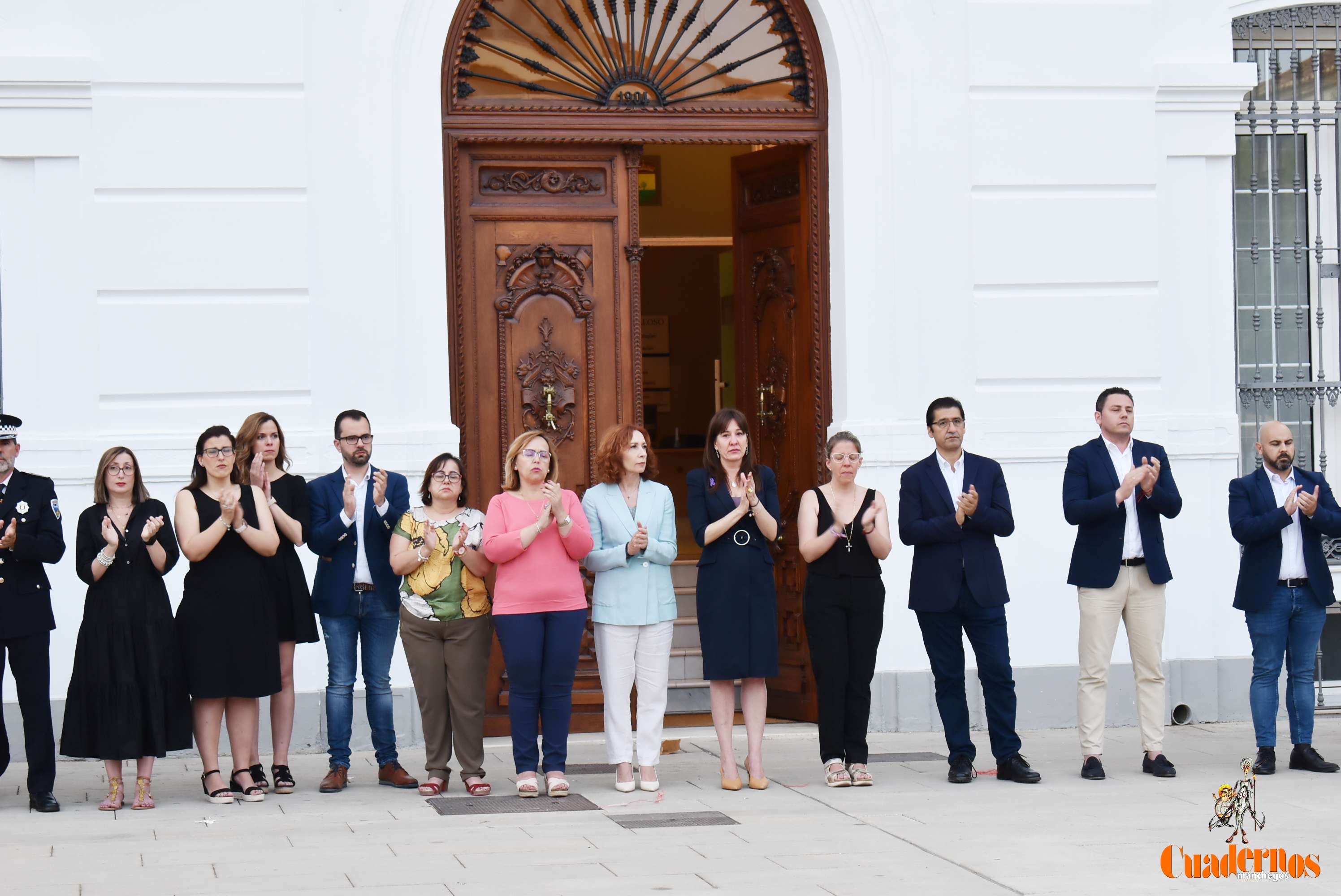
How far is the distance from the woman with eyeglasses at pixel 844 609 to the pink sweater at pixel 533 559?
1083 millimetres

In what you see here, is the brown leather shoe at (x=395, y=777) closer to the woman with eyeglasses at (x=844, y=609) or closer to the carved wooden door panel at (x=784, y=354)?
the woman with eyeglasses at (x=844, y=609)

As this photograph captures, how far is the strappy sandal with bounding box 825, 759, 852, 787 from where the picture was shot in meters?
8.00

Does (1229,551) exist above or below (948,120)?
below

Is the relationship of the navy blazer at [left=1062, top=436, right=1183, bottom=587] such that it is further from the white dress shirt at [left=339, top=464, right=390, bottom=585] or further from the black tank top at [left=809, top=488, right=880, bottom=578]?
the white dress shirt at [left=339, top=464, right=390, bottom=585]

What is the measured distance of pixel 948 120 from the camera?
983 centimetres

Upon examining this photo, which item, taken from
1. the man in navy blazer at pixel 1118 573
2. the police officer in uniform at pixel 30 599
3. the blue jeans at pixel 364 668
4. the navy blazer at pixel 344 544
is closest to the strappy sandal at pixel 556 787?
the blue jeans at pixel 364 668

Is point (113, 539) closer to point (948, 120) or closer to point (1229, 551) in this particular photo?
point (948, 120)

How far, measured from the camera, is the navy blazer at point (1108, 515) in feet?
26.8

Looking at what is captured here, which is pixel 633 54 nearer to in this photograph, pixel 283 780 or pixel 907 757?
pixel 907 757

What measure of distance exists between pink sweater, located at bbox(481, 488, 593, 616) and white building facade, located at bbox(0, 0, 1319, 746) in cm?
161

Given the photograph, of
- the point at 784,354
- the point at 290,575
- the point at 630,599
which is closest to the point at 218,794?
the point at 290,575

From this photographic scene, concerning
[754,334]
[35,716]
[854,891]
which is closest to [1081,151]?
[754,334]

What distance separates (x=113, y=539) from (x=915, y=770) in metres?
4.00

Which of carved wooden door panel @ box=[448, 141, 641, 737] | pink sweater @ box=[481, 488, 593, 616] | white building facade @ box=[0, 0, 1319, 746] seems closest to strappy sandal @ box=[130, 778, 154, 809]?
white building facade @ box=[0, 0, 1319, 746]
